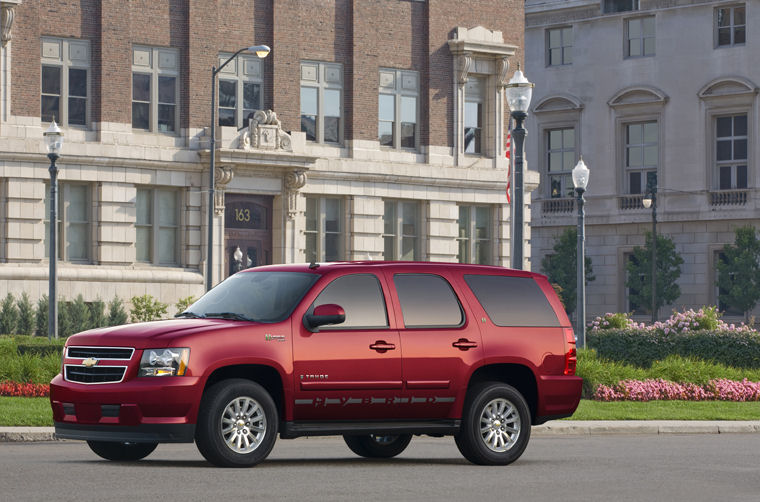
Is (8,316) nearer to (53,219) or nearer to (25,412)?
(53,219)

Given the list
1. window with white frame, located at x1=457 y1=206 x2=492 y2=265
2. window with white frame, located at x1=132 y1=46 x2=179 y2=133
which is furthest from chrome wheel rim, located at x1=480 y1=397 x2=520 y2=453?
window with white frame, located at x1=457 y1=206 x2=492 y2=265

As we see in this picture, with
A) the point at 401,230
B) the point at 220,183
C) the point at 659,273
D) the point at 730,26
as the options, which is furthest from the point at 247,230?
the point at 730,26

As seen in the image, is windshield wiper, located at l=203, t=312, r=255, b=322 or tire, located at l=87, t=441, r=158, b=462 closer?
windshield wiper, located at l=203, t=312, r=255, b=322

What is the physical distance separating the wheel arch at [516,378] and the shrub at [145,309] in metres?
26.3

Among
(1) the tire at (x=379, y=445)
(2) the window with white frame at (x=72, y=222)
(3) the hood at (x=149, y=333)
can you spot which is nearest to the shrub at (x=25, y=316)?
(2) the window with white frame at (x=72, y=222)

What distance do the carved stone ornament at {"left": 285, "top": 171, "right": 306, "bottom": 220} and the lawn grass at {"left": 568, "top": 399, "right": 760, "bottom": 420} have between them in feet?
66.1

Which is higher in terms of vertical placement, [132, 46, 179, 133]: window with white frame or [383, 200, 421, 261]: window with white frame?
[132, 46, 179, 133]: window with white frame

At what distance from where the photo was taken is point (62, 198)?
42375 millimetres

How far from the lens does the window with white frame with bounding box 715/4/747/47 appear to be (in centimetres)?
6253

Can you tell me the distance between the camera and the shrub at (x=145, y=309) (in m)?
41.8

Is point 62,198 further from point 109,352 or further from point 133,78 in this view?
point 109,352

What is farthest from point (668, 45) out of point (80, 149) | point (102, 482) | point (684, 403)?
point (102, 482)

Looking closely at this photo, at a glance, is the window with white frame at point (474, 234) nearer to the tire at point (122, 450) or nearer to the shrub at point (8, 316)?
the shrub at point (8, 316)

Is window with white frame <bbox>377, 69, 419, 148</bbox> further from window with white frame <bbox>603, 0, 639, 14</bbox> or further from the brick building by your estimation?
window with white frame <bbox>603, 0, 639, 14</bbox>
